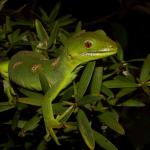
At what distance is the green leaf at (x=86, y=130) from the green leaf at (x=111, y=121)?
12 centimetres

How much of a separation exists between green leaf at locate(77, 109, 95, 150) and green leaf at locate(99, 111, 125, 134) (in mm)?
124

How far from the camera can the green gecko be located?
178 centimetres

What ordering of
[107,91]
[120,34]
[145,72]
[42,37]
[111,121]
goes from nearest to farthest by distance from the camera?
[111,121] → [107,91] → [145,72] → [42,37] → [120,34]

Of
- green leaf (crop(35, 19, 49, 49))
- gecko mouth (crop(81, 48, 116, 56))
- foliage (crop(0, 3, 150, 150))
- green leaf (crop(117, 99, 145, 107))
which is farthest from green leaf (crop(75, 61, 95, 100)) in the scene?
green leaf (crop(35, 19, 49, 49))

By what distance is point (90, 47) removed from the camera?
1.85 m

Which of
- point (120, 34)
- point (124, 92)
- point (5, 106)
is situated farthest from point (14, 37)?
point (120, 34)

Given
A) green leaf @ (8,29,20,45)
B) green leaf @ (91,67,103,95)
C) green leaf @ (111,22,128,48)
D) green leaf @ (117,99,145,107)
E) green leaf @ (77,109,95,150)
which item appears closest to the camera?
green leaf @ (77,109,95,150)

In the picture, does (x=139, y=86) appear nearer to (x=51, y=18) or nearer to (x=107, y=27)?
(x=51, y=18)

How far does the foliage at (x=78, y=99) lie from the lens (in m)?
1.63

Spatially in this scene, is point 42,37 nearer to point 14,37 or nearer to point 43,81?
point 14,37

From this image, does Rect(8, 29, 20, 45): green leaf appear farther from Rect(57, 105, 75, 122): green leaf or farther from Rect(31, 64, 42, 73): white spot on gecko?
Rect(57, 105, 75, 122): green leaf

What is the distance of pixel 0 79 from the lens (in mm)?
2484

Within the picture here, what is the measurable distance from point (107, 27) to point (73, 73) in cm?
234

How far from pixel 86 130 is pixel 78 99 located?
0.14 metres
